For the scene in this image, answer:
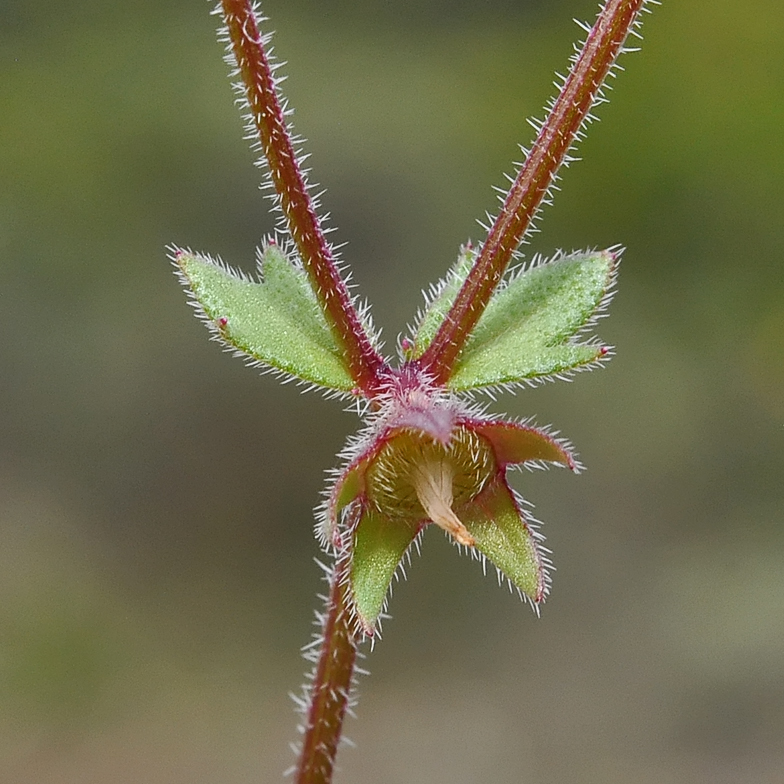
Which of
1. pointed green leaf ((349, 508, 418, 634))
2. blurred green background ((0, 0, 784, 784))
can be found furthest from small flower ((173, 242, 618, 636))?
blurred green background ((0, 0, 784, 784))

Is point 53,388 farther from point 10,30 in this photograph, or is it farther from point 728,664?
point 728,664

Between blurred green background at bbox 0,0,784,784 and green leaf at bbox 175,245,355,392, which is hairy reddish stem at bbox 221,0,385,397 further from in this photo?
blurred green background at bbox 0,0,784,784

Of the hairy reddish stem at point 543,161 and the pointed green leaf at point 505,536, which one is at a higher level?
the hairy reddish stem at point 543,161

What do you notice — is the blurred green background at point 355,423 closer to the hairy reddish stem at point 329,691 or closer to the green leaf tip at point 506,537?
the hairy reddish stem at point 329,691

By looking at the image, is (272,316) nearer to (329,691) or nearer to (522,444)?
(522,444)

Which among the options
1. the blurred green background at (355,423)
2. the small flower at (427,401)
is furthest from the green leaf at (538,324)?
the blurred green background at (355,423)

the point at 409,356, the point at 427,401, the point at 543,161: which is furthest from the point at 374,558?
the point at 543,161
